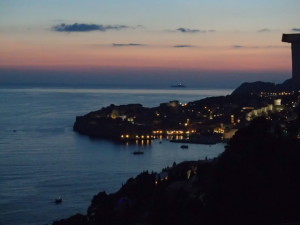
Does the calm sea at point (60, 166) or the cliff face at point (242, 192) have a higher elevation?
the cliff face at point (242, 192)

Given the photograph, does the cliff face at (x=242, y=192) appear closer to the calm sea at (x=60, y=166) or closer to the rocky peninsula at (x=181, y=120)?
the calm sea at (x=60, y=166)

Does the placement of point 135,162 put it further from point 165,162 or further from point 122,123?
point 122,123

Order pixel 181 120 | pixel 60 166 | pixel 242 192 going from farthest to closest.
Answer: pixel 181 120
pixel 60 166
pixel 242 192

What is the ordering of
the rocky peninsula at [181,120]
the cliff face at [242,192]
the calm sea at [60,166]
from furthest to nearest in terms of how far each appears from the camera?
the rocky peninsula at [181,120] → the calm sea at [60,166] → the cliff face at [242,192]

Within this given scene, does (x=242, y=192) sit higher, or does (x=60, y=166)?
(x=242, y=192)

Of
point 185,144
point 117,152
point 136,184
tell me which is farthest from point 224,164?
point 185,144

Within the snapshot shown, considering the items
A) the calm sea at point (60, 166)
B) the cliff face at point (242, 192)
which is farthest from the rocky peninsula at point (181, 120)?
the cliff face at point (242, 192)

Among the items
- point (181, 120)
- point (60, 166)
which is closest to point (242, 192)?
point (60, 166)

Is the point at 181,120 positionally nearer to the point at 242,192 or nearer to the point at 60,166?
the point at 60,166
